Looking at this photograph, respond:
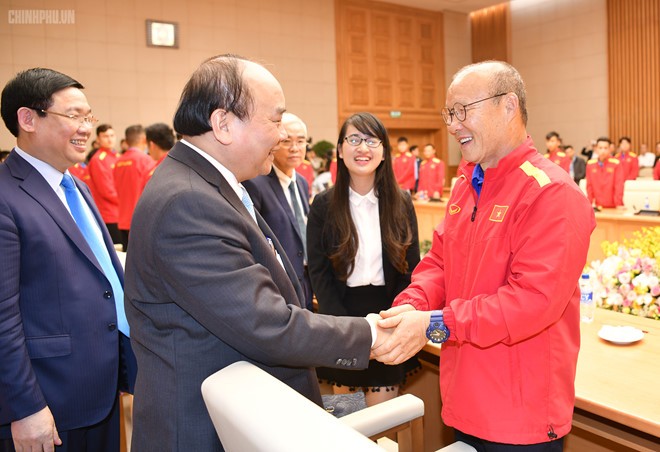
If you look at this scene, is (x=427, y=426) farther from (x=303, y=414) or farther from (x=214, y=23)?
(x=214, y=23)

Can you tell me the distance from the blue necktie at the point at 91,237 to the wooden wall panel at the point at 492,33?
14728 millimetres

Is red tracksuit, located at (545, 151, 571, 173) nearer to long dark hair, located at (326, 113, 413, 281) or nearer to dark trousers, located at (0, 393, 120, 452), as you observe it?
long dark hair, located at (326, 113, 413, 281)

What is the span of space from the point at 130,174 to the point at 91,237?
4727mm

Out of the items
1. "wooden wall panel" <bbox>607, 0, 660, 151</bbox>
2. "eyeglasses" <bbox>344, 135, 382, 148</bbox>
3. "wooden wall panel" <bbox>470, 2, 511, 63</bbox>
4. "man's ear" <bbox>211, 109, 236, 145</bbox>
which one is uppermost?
"wooden wall panel" <bbox>470, 2, 511, 63</bbox>

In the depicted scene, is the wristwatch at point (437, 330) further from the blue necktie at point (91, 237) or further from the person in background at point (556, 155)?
the person in background at point (556, 155)

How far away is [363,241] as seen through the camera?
246cm

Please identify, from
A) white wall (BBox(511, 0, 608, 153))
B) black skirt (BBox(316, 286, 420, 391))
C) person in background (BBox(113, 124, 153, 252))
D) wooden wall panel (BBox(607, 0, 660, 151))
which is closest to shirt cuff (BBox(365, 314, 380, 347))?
black skirt (BBox(316, 286, 420, 391))

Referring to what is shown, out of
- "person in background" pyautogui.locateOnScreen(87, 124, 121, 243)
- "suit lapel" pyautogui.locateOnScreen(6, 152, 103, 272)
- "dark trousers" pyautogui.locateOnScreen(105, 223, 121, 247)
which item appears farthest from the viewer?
"dark trousers" pyautogui.locateOnScreen(105, 223, 121, 247)

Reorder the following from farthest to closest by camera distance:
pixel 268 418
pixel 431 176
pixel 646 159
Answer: pixel 646 159 < pixel 431 176 < pixel 268 418

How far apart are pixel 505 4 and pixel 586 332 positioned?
14.9 m

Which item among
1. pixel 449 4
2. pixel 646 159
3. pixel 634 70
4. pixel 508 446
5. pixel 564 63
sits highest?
pixel 449 4

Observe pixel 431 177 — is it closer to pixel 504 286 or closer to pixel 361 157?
pixel 361 157

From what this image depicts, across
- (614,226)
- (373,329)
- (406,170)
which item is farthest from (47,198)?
(406,170)

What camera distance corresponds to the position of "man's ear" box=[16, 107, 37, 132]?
1.74 metres
